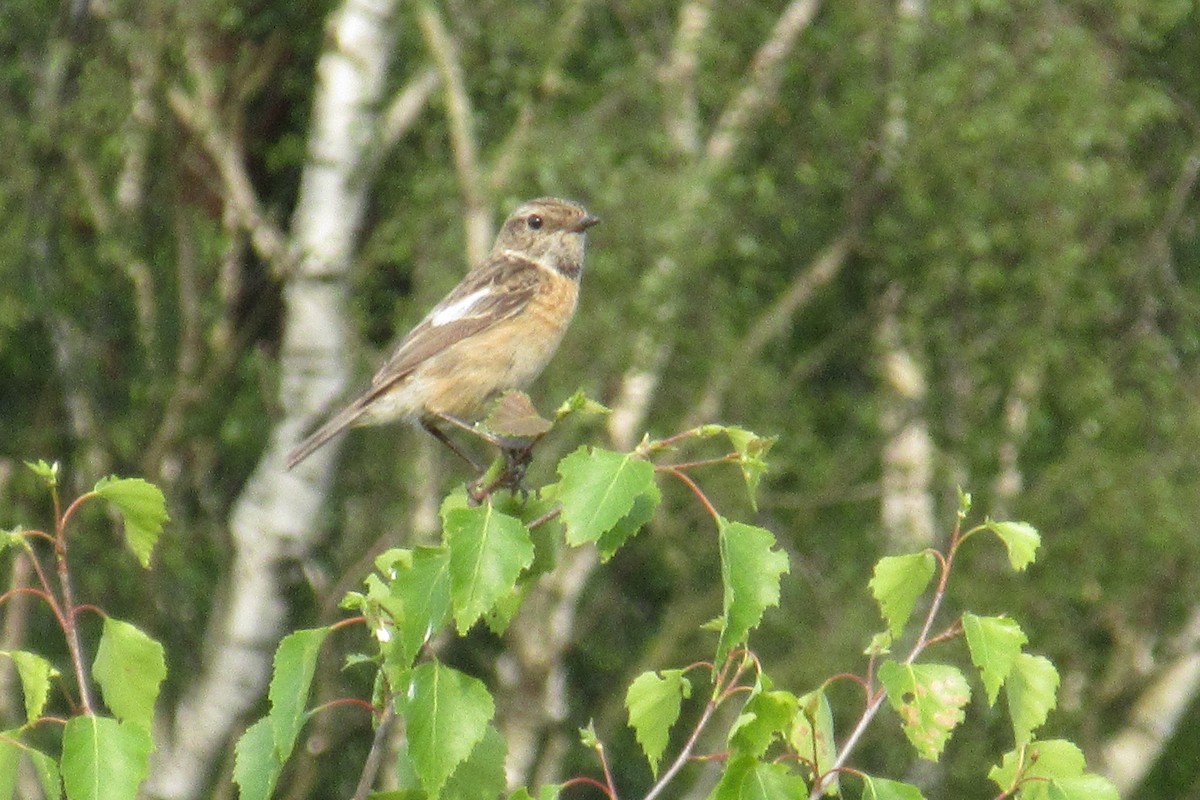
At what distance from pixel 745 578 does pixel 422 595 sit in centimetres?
51

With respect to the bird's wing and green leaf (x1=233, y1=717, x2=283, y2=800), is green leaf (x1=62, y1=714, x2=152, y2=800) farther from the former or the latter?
the bird's wing

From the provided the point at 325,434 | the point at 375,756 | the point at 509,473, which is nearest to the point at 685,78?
the point at 325,434

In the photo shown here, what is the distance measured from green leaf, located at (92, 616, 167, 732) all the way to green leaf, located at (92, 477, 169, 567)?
0.13m

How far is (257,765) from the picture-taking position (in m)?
3.32

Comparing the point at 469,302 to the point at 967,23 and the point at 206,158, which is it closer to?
the point at 206,158

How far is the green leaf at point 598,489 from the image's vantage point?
3.03m

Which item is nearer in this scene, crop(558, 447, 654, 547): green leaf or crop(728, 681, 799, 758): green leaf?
crop(728, 681, 799, 758): green leaf

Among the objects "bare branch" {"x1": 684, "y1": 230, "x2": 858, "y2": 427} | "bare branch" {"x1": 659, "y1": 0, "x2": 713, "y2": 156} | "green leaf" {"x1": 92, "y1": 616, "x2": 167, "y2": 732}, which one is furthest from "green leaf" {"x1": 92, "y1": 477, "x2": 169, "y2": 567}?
"bare branch" {"x1": 659, "y1": 0, "x2": 713, "y2": 156}

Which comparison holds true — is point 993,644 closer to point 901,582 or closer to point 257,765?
point 901,582

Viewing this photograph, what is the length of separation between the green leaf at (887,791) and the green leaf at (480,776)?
0.67 meters

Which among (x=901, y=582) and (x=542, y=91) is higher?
(x=901, y=582)

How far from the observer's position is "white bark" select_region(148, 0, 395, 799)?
1062 cm

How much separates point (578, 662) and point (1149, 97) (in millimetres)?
6585

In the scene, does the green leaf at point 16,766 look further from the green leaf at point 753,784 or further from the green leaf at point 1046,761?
the green leaf at point 1046,761
